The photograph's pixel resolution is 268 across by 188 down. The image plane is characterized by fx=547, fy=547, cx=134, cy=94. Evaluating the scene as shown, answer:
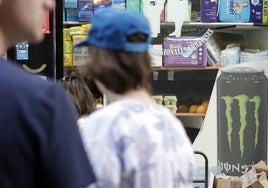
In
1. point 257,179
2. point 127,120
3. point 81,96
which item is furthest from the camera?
point 257,179

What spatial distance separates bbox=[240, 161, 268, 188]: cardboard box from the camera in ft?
13.0

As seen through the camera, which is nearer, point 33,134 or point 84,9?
point 33,134

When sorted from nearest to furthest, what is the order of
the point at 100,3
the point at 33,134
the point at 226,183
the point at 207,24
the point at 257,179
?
the point at 33,134 → the point at 257,179 → the point at 226,183 → the point at 100,3 → the point at 207,24

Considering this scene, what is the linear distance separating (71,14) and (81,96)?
1.58 meters

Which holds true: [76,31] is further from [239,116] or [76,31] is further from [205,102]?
[239,116]

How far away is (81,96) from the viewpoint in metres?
3.24

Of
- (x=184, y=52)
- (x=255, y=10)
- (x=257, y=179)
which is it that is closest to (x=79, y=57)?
(x=184, y=52)

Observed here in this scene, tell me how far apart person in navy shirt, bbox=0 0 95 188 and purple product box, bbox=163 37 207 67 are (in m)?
3.66

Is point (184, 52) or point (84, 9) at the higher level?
point (84, 9)

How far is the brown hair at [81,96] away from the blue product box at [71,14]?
56.0 inches

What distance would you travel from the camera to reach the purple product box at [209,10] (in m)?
4.75

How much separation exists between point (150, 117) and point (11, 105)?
1.75ft

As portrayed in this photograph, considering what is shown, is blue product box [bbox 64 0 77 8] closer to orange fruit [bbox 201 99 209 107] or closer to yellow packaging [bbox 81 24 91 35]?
yellow packaging [bbox 81 24 91 35]

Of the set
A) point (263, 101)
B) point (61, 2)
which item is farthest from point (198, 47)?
point (61, 2)
